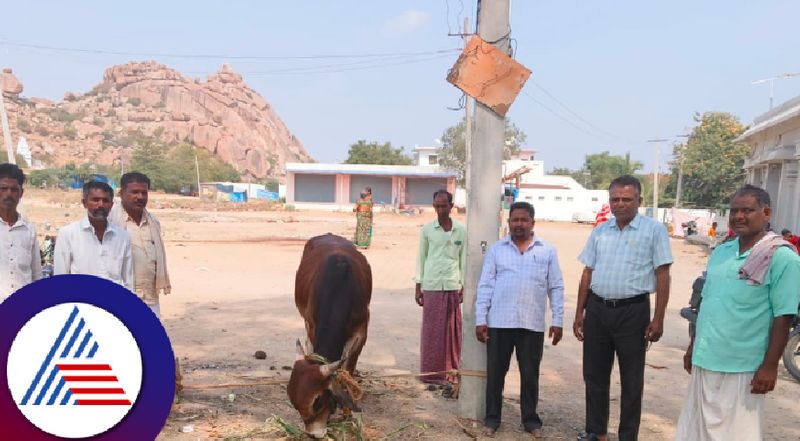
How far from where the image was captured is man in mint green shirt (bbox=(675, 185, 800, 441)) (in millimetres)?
3100

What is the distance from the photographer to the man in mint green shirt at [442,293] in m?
5.45

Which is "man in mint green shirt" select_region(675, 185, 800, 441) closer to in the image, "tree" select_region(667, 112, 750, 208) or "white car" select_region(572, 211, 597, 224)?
"tree" select_region(667, 112, 750, 208)

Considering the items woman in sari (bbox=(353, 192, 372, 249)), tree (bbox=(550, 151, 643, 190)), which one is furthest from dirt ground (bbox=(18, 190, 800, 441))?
tree (bbox=(550, 151, 643, 190))

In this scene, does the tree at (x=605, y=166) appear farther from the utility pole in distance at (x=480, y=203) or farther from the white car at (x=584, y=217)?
the utility pole in distance at (x=480, y=203)

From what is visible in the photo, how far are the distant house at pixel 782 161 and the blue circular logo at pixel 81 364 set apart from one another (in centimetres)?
1530

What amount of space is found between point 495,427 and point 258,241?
15.7 meters

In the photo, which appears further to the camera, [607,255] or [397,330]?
[397,330]

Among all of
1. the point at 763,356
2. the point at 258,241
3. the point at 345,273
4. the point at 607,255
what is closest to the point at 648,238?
the point at 607,255

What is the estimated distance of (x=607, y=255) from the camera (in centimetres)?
407

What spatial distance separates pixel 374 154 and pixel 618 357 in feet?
180

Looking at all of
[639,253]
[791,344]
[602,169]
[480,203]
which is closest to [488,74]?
[480,203]

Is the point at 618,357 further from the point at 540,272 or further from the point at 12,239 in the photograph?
the point at 12,239

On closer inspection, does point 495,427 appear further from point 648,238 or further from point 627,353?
point 648,238

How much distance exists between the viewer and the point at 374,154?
5809 cm
